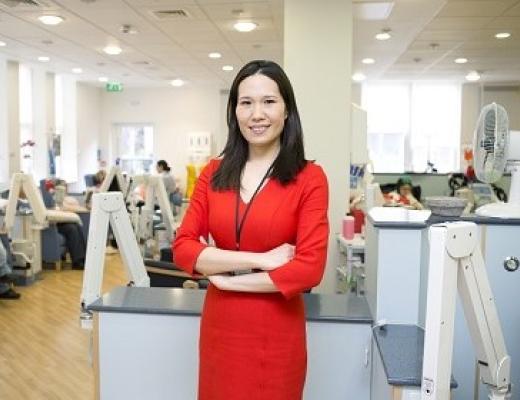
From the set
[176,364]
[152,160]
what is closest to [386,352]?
[176,364]

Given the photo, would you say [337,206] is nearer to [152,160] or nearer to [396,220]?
[396,220]

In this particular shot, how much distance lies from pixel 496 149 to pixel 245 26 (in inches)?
174

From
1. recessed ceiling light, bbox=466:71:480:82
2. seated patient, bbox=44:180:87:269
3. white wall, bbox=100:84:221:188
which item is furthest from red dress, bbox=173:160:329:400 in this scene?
white wall, bbox=100:84:221:188

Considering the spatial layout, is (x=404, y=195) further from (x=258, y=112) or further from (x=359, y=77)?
(x=258, y=112)

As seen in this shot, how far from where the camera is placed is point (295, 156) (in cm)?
159

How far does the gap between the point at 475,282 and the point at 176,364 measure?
1.21m

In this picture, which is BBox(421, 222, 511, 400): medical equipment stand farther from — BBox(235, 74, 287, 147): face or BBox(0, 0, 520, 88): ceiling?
BBox(0, 0, 520, 88): ceiling

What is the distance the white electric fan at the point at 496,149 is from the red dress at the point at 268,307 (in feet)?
3.43

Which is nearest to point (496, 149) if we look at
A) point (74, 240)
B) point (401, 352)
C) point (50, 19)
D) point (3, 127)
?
point (401, 352)

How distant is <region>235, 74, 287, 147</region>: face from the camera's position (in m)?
1.54

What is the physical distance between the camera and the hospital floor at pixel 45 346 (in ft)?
11.4

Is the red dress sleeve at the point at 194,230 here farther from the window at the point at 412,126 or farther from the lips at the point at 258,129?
the window at the point at 412,126

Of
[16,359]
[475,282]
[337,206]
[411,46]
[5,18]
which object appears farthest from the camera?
[411,46]

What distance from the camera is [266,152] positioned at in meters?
1.64
